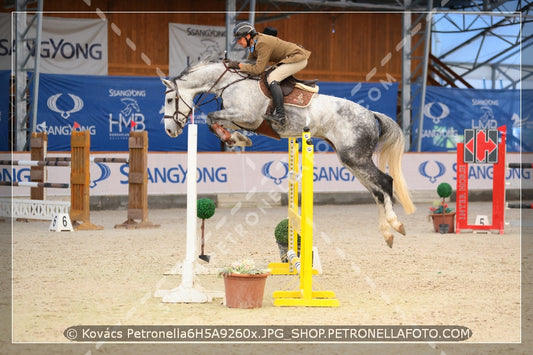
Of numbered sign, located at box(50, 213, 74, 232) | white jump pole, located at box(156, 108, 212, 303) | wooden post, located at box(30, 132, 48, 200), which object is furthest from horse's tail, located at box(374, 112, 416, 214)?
wooden post, located at box(30, 132, 48, 200)

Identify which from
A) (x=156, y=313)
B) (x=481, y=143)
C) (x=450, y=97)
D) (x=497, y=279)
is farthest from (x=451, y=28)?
(x=156, y=313)

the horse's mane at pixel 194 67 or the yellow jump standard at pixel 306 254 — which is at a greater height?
the horse's mane at pixel 194 67

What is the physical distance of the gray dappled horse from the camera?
249 inches

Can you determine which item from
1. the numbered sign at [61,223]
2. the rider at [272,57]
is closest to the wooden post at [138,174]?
the numbered sign at [61,223]

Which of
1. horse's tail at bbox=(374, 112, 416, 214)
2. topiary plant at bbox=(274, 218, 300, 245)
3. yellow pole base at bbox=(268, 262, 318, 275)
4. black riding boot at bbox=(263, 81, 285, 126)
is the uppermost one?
black riding boot at bbox=(263, 81, 285, 126)

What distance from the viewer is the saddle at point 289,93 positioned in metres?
6.37

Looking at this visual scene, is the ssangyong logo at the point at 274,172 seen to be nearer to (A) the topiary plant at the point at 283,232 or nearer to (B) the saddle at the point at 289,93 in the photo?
(A) the topiary plant at the point at 283,232

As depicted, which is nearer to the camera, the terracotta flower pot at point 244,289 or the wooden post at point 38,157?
the terracotta flower pot at point 244,289

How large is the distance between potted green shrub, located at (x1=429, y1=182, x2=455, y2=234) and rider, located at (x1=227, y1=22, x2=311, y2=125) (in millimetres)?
5244

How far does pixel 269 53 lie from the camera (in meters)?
6.36

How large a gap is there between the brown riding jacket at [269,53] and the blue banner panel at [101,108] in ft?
35.9

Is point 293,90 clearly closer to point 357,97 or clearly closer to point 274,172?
point 274,172

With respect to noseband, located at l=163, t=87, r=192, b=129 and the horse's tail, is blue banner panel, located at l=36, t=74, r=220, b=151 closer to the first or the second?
noseband, located at l=163, t=87, r=192, b=129

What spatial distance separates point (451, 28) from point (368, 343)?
68.3ft
